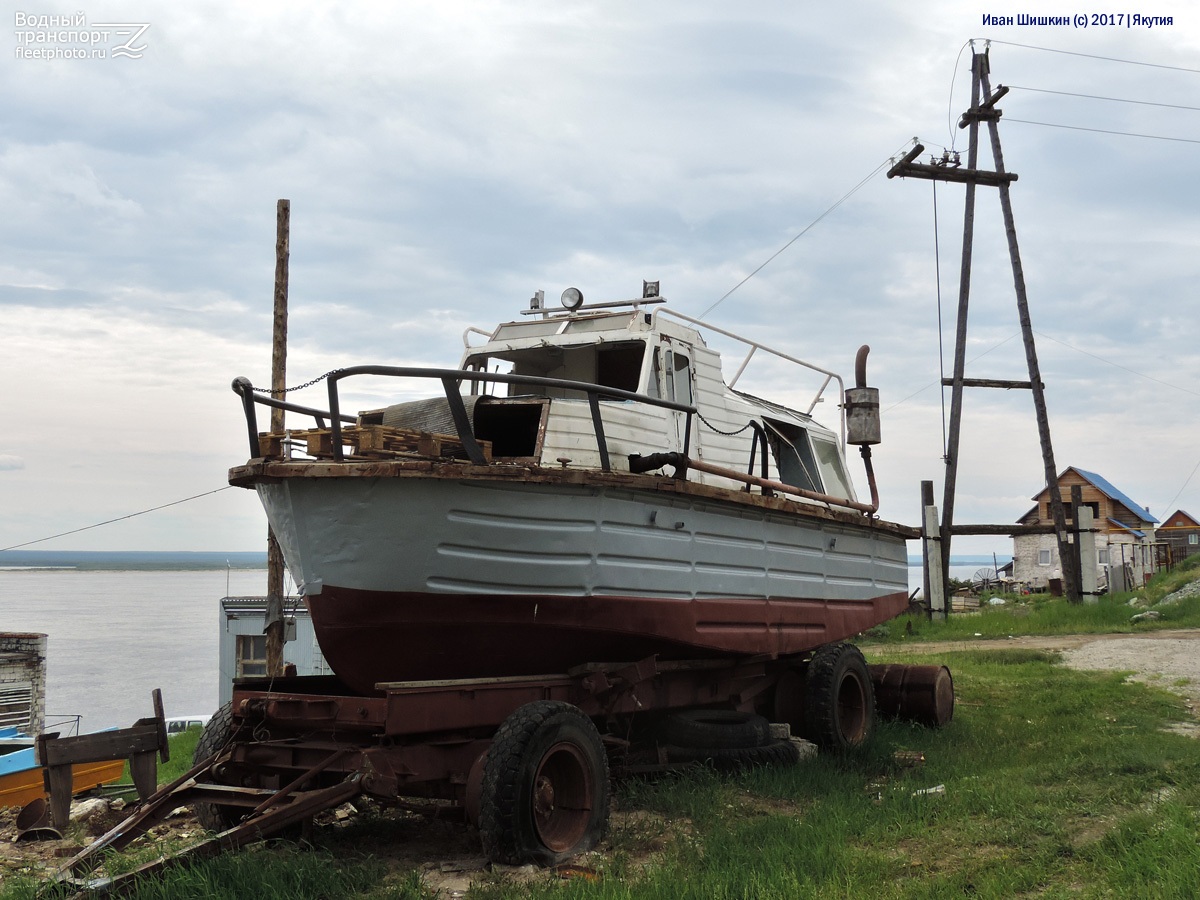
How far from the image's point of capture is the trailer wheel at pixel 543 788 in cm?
565

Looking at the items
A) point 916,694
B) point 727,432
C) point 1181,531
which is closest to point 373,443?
point 727,432

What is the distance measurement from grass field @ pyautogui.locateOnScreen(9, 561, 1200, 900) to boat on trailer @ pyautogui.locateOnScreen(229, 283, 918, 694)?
1054 millimetres

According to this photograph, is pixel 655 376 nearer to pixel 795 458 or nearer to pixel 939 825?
pixel 795 458

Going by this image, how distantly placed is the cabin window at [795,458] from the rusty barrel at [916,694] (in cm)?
198

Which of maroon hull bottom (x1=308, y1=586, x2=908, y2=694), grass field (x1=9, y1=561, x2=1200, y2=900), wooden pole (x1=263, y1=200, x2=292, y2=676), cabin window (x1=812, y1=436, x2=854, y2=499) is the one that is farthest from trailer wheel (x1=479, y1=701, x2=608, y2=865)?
wooden pole (x1=263, y1=200, x2=292, y2=676)

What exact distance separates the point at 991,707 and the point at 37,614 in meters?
100

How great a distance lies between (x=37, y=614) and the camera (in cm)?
9519

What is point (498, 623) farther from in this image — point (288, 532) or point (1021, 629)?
point (1021, 629)

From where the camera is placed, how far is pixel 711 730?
317 inches

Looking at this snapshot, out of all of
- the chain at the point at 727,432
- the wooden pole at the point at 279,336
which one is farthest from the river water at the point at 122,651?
the chain at the point at 727,432

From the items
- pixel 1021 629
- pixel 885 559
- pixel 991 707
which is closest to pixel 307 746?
pixel 885 559

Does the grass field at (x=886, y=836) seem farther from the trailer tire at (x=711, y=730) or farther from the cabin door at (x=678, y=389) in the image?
the cabin door at (x=678, y=389)

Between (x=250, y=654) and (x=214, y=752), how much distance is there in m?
27.3

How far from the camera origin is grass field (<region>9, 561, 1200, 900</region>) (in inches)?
201
